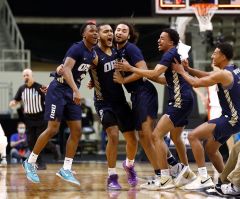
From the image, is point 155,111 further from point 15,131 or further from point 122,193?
point 15,131

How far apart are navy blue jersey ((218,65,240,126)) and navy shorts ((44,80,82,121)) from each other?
2.00 m

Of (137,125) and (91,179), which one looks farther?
(91,179)

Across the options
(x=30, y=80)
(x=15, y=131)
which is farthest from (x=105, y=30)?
(x=15, y=131)

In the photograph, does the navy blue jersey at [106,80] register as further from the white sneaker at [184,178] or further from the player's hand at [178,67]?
the white sneaker at [184,178]

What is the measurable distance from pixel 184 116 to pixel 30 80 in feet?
15.3

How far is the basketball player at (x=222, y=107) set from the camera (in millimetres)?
7512

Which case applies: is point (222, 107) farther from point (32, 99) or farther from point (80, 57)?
point (32, 99)

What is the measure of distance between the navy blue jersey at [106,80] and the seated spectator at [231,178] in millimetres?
1632

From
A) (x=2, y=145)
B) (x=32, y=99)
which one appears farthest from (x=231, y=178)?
(x=2, y=145)

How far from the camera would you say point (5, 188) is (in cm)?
817

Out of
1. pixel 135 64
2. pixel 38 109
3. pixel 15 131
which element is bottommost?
pixel 15 131

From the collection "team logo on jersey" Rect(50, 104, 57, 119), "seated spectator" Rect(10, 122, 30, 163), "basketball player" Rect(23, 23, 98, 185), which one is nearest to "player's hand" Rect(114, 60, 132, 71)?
"basketball player" Rect(23, 23, 98, 185)

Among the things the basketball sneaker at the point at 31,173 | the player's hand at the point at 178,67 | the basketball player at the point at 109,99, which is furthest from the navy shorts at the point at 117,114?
the basketball sneaker at the point at 31,173

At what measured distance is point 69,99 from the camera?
8633 mm
